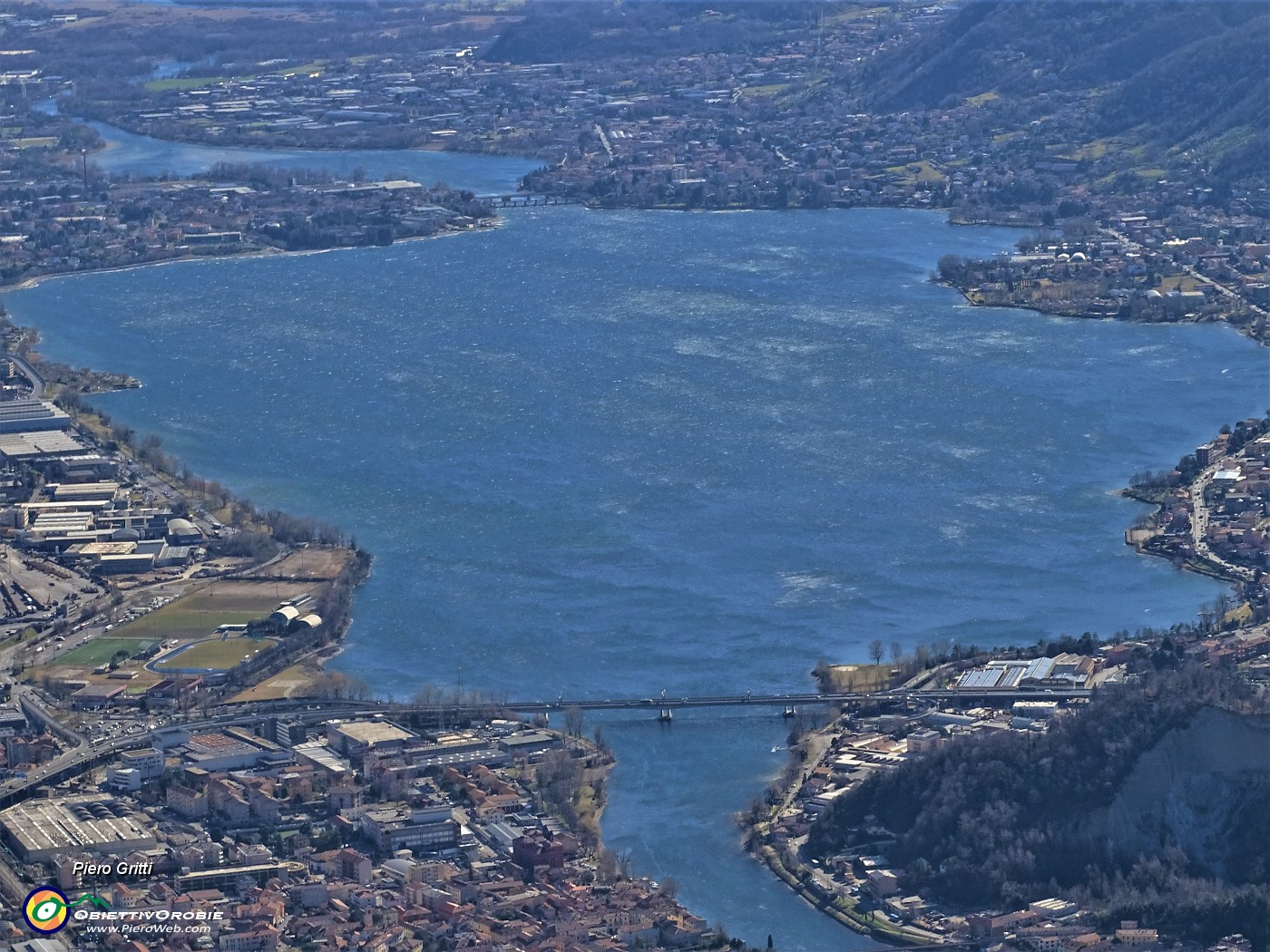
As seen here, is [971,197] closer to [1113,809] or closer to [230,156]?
[230,156]

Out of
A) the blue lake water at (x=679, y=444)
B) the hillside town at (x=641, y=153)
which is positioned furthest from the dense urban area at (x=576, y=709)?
the blue lake water at (x=679, y=444)

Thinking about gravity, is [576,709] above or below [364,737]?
below

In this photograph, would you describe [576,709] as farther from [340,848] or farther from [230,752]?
[340,848]

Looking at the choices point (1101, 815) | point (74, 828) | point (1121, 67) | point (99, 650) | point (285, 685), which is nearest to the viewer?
point (1101, 815)

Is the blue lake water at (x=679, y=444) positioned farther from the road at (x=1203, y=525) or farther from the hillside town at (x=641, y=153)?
the hillside town at (x=641, y=153)

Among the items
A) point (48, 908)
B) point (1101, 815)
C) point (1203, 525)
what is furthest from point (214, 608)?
point (1101, 815)
